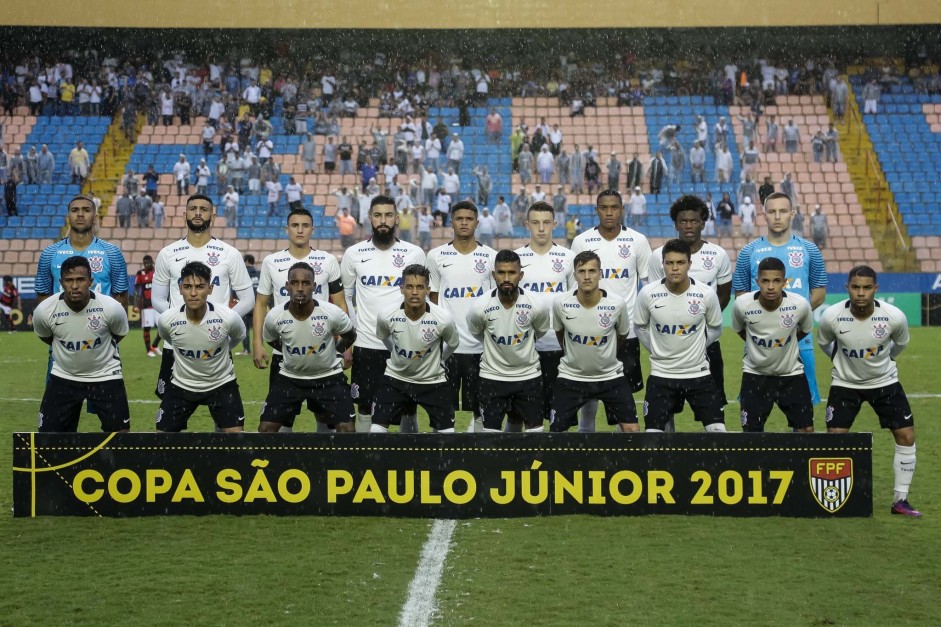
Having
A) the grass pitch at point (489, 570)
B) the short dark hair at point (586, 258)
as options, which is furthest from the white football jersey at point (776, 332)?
the grass pitch at point (489, 570)

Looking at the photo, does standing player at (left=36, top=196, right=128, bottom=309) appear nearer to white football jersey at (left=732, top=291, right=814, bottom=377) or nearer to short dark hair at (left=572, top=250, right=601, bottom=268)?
short dark hair at (left=572, top=250, right=601, bottom=268)

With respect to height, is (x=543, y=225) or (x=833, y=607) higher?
(x=543, y=225)

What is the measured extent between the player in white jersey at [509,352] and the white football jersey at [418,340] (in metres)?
0.21

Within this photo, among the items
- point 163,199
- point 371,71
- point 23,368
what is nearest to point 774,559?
point 23,368

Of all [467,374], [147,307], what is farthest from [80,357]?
[147,307]

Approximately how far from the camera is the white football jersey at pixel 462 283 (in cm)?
849

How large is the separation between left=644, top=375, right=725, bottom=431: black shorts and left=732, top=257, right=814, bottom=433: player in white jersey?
9.6 inches

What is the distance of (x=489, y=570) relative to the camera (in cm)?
599

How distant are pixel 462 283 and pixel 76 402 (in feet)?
8.94

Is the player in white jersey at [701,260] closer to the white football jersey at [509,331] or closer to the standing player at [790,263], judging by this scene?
the standing player at [790,263]

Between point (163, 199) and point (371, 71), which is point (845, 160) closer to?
point (371, 71)

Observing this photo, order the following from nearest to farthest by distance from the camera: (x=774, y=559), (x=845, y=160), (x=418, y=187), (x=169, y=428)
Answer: (x=774, y=559) < (x=169, y=428) < (x=418, y=187) < (x=845, y=160)

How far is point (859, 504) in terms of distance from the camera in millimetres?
7133

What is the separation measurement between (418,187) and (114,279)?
20593mm
